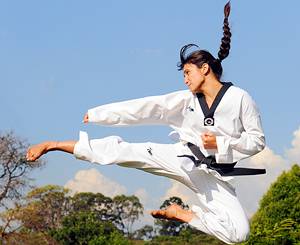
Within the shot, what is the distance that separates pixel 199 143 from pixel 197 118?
0.19 meters

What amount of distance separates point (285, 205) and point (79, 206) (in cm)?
3285

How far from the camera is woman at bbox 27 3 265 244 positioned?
475cm

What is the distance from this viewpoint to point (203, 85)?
4980 millimetres

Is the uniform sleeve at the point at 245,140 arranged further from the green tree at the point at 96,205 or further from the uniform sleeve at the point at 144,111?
the green tree at the point at 96,205

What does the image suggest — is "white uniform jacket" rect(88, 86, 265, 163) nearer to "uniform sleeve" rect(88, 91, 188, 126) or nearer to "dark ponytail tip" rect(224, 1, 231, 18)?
"uniform sleeve" rect(88, 91, 188, 126)

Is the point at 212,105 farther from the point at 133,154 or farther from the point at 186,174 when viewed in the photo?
the point at 133,154

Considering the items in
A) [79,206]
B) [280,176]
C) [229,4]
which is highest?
[79,206]

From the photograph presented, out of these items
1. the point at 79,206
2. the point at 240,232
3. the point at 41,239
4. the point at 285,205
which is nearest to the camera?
the point at 240,232

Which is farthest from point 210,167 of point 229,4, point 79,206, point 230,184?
point 79,206

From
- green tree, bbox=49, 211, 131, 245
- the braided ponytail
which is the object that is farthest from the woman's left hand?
green tree, bbox=49, 211, 131, 245

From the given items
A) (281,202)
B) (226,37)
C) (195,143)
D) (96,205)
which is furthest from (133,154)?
(96,205)

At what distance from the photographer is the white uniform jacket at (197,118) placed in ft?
15.7

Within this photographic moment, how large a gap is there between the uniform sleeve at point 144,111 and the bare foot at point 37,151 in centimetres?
39

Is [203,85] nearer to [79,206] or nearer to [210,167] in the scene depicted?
[210,167]
